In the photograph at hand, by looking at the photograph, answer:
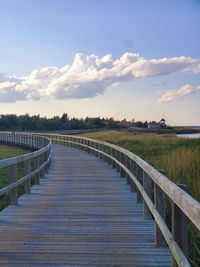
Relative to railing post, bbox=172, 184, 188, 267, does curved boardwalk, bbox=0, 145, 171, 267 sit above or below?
below

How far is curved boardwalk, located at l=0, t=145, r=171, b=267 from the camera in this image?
619 cm

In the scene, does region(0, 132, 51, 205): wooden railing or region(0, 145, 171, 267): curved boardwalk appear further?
region(0, 132, 51, 205): wooden railing

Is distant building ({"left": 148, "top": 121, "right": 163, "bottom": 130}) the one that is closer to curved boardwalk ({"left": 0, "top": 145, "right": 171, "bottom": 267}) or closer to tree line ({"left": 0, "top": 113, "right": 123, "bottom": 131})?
tree line ({"left": 0, "top": 113, "right": 123, "bottom": 131})

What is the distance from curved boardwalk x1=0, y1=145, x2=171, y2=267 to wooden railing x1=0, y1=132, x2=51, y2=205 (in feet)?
1.59

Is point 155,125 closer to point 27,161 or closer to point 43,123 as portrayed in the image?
point 43,123

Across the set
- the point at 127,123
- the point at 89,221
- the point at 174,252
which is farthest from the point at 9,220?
the point at 127,123

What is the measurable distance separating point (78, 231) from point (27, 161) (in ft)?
13.1

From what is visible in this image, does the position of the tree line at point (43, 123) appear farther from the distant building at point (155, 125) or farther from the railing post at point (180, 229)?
the railing post at point (180, 229)

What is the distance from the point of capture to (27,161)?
37.5ft

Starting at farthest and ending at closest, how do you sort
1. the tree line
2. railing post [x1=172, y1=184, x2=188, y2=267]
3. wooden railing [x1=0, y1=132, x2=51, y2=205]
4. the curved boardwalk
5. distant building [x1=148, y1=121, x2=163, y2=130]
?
1. distant building [x1=148, y1=121, x2=163, y2=130]
2. the tree line
3. wooden railing [x1=0, y1=132, x2=51, y2=205]
4. the curved boardwalk
5. railing post [x1=172, y1=184, x2=188, y2=267]

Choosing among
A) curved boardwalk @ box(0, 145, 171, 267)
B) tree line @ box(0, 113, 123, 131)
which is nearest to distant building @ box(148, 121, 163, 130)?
tree line @ box(0, 113, 123, 131)

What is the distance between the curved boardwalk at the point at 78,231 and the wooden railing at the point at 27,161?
1.59 feet

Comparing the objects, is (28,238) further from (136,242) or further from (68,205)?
(68,205)

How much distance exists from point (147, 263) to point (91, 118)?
5772 inches
